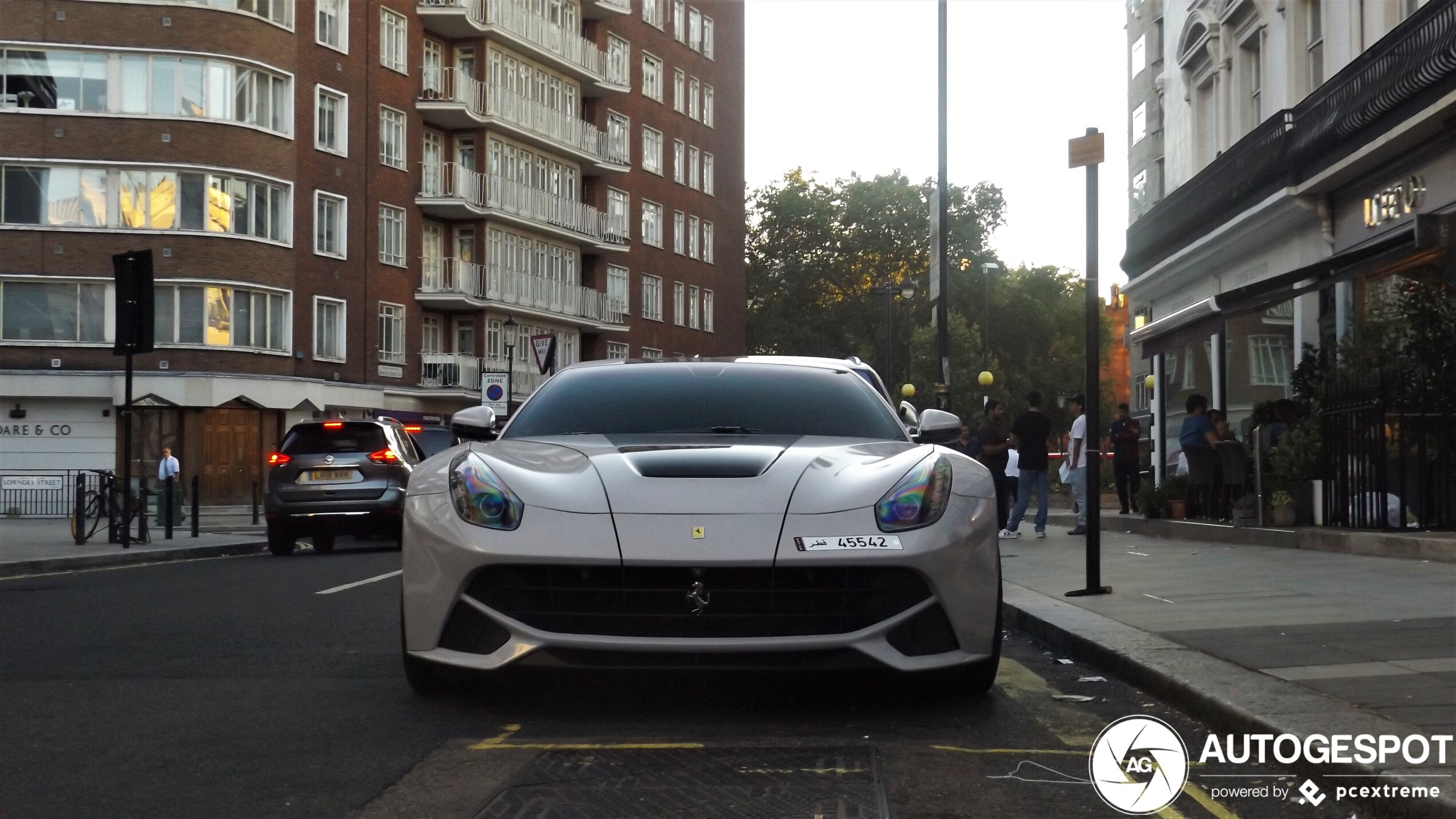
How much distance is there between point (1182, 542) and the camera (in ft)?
59.0

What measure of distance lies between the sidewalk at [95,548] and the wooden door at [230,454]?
1574 centimetres

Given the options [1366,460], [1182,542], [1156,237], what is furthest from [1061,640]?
[1156,237]

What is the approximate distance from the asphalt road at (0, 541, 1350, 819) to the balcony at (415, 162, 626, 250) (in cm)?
4510

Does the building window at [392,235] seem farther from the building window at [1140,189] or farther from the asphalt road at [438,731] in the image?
the asphalt road at [438,731]

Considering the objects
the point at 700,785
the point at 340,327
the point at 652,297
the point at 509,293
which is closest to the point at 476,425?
the point at 700,785

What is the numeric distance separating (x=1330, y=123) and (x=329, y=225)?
34.5 meters

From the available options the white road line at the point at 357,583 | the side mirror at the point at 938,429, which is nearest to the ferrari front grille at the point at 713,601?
the side mirror at the point at 938,429

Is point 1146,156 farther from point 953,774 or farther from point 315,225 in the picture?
point 953,774

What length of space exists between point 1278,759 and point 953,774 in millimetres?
1012

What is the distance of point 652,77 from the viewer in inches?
2672

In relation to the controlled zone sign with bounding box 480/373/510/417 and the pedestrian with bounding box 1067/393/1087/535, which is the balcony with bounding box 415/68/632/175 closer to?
the controlled zone sign with bounding box 480/373/510/417

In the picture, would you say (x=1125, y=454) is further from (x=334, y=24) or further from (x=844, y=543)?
(x=334, y=24)

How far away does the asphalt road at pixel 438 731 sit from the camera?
473 cm

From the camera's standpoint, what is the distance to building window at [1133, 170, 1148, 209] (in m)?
36.0
